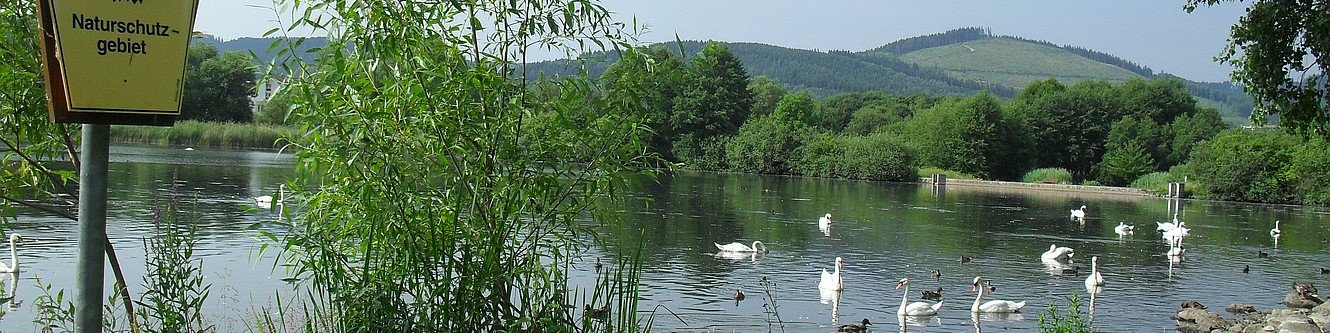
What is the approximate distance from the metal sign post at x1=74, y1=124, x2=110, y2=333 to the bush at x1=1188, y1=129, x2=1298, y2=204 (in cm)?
5936

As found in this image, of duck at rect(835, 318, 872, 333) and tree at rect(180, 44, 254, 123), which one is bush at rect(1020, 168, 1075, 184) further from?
duck at rect(835, 318, 872, 333)

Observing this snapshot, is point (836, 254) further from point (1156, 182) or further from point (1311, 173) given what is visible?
point (1156, 182)

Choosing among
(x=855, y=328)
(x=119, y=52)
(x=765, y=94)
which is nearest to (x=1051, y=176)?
(x=765, y=94)

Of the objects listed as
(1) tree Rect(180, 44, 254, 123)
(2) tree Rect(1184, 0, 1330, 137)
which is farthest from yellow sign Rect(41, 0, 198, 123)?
(1) tree Rect(180, 44, 254, 123)

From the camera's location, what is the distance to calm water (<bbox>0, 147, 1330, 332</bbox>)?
52.4 feet

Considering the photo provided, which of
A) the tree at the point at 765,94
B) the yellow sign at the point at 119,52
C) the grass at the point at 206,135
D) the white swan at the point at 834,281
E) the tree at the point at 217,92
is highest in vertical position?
the tree at the point at 765,94

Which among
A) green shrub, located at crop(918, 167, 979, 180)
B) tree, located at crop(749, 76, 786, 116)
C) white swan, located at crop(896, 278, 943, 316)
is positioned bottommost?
white swan, located at crop(896, 278, 943, 316)

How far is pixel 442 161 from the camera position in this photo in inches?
200

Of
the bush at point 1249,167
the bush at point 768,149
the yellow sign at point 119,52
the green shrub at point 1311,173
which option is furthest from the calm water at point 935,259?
the bush at point 768,149

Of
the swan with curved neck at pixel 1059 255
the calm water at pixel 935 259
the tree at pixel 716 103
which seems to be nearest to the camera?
the calm water at pixel 935 259

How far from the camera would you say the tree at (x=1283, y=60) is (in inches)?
459

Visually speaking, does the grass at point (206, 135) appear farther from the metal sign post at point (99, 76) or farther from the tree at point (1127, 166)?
the metal sign post at point (99, 76)

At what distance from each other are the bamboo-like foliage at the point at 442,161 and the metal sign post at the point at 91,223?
1.89 m

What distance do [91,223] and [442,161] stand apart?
2.29 meters
